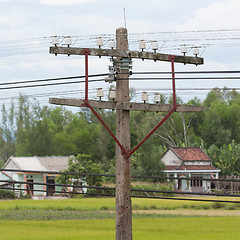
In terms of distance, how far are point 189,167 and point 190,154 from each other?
7.23 feet

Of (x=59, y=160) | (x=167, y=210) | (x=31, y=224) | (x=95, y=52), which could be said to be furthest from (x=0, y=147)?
(x=95, y=52)

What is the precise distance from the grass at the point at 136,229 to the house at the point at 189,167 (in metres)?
27.5

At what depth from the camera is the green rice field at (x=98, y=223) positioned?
92.4ft

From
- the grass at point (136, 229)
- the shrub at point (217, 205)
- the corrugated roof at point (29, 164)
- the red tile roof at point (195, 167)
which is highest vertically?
the corrugated roof at point (29, 164)

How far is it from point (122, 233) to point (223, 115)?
70648mm

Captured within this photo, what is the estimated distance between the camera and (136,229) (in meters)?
30.6

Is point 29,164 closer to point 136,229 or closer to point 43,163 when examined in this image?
point 43,163

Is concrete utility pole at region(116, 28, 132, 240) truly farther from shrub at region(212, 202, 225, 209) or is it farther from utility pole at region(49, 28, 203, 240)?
shrub at region(212, 202, 225, 209)

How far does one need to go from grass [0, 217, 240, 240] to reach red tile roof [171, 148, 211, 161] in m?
28.6

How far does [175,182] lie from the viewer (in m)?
63.0

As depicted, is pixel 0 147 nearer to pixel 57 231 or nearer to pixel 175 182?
pixel 175 182

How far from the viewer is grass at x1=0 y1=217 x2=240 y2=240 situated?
27688 mm

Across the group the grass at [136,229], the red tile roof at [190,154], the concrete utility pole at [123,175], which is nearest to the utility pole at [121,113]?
the concrete utility pole at [123,175]

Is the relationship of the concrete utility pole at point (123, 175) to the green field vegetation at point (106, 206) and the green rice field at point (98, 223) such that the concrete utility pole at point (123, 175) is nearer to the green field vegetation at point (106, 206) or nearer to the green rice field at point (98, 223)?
the green rice field at point (98, 223)
